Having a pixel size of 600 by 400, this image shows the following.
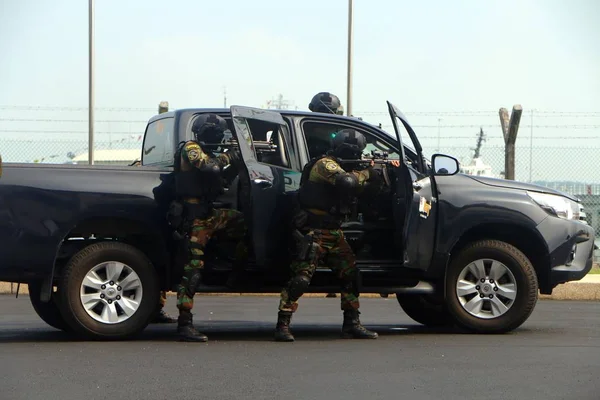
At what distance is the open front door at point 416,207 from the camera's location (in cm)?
915

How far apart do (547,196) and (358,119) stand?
1728mm

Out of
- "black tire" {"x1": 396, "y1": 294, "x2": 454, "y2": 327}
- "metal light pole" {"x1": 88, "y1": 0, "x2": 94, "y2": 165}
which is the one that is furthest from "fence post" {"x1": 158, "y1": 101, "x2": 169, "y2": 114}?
"black tire" {"x1": 396, "y1": 294, "x2": 454, "y2": 327}

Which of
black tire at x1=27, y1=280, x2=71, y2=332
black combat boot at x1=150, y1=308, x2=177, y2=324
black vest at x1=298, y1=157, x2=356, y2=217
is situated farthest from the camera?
black combat boot at x1=150, y1=308, x2=177, y2=324

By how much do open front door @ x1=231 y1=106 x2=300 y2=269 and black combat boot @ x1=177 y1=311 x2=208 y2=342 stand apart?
0.71 metres

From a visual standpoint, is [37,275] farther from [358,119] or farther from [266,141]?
[358,119]

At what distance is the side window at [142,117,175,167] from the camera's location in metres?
9.70

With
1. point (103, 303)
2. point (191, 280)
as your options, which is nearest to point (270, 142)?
point (191, 280)

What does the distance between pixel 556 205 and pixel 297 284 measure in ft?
7.85

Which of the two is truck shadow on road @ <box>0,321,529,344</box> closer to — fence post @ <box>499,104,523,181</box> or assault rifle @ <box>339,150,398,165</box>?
assault rifle @ <box>339,150,398,165</box>

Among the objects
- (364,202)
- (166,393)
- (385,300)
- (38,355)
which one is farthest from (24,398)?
(385,300)

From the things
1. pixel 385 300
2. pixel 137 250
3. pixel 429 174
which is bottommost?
pixel 385 300

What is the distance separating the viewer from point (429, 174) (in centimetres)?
943

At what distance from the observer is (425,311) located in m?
10.7

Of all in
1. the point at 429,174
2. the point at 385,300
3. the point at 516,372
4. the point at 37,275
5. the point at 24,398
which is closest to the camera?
the point at 24,398
